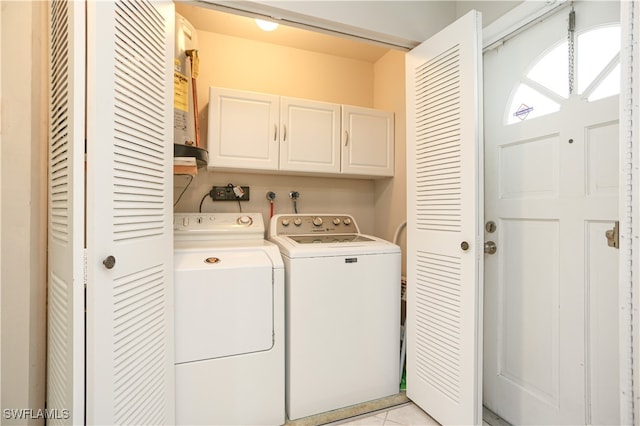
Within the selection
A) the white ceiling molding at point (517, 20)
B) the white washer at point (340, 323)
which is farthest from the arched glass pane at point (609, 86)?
the white washer at point (340, 323)

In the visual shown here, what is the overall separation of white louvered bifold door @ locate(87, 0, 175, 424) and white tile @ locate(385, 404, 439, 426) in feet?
3.89

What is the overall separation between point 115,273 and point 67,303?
0.17 meters

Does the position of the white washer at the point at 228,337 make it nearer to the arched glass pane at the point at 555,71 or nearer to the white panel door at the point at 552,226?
the white panel door at the point at 552,226

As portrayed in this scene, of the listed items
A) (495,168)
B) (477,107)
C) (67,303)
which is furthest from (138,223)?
(495,168)

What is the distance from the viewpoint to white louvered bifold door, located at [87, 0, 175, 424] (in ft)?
3.02

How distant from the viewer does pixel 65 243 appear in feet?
3.27

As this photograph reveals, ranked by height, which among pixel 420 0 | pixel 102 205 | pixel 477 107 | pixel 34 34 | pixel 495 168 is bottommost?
pixel 102 205

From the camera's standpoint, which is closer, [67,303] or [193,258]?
[67,303]

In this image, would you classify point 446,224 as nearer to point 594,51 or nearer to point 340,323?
point 340,323

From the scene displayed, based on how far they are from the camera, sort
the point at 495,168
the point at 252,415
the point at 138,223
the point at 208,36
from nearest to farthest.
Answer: the point at 138,223
the point at 252,415
the point at 495,168
the point at 208,36

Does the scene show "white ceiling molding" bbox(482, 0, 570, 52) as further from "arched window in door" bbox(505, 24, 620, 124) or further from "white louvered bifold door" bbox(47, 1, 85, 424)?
"white louvered bifold door" bbox(47, 1, 85, 424)

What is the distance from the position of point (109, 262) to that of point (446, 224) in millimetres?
1469

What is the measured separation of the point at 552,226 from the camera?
1.38 metres

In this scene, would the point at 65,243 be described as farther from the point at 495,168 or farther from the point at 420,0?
the point at 420,0
